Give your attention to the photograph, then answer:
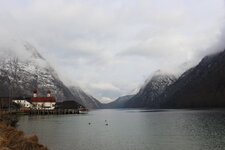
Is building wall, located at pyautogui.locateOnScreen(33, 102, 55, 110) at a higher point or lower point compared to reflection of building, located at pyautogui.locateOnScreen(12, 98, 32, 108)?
lower

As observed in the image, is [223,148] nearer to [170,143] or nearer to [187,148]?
[187,148]

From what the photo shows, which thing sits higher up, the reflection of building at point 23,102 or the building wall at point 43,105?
the reflection of building at point 23,102

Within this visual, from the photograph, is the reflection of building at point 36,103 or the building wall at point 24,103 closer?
the building wall at point 24,103

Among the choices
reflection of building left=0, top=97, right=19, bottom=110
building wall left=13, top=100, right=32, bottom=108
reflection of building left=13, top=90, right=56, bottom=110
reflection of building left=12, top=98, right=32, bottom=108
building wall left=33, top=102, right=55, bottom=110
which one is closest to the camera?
reflection of building left=0, top=97, right=19, bottom=110

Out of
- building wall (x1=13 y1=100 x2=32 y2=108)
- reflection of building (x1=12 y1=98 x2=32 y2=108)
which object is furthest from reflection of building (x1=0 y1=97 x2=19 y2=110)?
building wall (x1=13 y1=100 x2=32 y2=108)

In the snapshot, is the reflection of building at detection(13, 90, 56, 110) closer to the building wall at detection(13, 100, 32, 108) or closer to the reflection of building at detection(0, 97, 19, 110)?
the building wall at detection(13, 100, 32, 108)

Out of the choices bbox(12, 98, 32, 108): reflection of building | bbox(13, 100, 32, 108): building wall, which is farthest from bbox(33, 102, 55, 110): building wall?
bbox(12, 98, 32, 108): reflection of building

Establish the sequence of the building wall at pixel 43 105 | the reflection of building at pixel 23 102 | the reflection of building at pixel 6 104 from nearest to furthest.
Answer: the reflection of building at pixel 6 104
the reflection of building at pixel 23 102
the building wall at pixel 43 105

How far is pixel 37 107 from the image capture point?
19362 cm

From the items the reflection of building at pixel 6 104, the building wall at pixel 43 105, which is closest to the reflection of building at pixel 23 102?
the building wall at pixel 43 105

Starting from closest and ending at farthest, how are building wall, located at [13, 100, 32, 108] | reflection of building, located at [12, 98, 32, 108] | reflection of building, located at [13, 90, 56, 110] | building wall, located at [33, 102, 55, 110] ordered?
1. reflection of building, located at [12, 98, 32, 108]
2. building wall, located at [13, 100, 32, 108]
3. reflection of building, located at [13, 90, 56, 110]
4. building wall, located at [33, 102, 55, 110]

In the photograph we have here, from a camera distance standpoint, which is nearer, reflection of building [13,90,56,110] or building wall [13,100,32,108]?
building wall [13,100,32,108]

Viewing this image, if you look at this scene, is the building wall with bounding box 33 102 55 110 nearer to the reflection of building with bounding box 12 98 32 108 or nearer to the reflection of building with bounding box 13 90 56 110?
the reflection of building with bounding box 13 90 56 110

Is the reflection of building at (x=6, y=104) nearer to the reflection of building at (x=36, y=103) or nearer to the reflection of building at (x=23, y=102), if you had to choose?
the reflection of building at (x=23, y=102)
